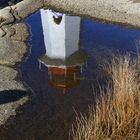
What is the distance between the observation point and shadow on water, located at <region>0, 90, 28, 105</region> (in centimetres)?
723

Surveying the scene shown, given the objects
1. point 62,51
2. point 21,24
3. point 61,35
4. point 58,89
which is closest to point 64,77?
point 58,89

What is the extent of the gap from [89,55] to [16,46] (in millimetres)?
1755

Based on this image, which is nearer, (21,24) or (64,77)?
(64,77)

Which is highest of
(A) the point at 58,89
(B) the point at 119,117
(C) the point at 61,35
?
(B) the point at 119,117

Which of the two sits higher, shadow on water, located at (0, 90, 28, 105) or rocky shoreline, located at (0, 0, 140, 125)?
rocky shoreline, located at (0, 0, 140, 125)

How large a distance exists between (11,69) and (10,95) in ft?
3.57

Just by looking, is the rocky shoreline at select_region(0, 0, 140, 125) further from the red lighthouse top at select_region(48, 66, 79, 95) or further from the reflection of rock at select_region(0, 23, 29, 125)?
the red lighthouse top at select_region(48, 66, 79, 95)

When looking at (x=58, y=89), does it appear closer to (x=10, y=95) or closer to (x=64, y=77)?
(x=64, y=77)

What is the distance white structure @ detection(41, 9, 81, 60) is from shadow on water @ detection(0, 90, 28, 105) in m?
1.79

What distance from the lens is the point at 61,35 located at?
32.9 feet

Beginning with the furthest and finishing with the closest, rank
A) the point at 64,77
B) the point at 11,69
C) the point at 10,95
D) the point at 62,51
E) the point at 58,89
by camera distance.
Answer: the point at 62,51 < the point at 11,69 < the point at 64,77 < the point at 58,89 < the point at 10,95

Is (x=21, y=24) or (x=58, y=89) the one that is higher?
(x=21, y=24)

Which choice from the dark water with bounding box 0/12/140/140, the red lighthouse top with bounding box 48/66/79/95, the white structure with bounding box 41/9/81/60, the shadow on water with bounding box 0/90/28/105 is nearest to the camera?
the dark water with bounding box 0/12/140/140

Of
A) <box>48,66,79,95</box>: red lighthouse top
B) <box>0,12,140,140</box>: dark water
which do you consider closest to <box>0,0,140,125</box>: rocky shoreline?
<box>0,12,140,140</box>: dark water
